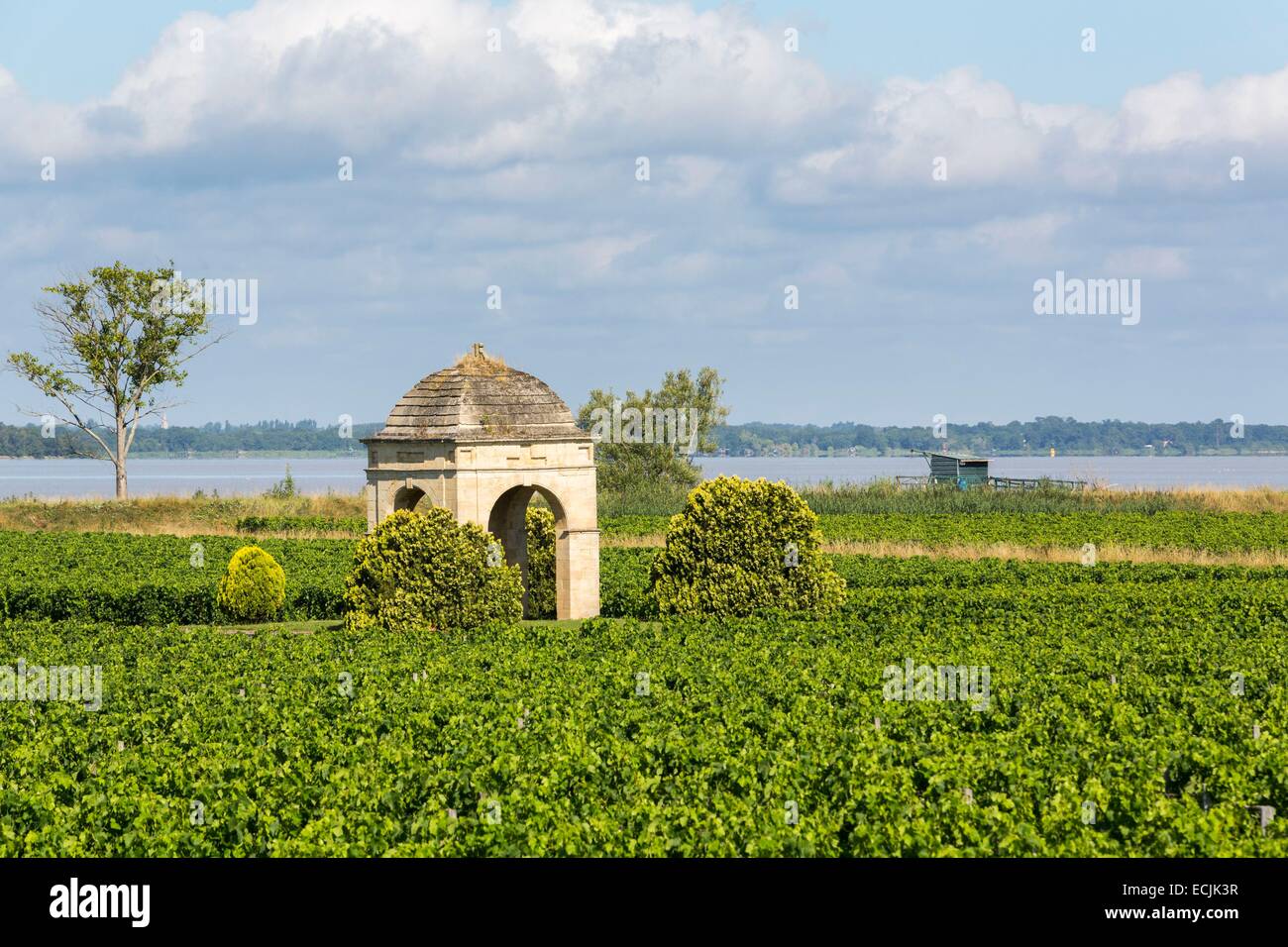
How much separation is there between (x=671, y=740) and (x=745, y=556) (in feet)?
37.5

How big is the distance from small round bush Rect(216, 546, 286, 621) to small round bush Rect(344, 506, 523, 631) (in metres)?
4.08

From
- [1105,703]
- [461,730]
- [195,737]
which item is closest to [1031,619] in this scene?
[1105,703]

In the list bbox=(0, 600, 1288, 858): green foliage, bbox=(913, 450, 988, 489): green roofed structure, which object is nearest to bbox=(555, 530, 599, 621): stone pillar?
bbox=(0, 600, 1288, 858): green foliage

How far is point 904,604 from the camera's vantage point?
26.1 meters

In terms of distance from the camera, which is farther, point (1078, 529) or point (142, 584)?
point (1078, 529)

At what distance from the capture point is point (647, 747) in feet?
47.1

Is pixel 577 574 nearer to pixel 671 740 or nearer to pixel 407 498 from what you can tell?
pixel 407 498

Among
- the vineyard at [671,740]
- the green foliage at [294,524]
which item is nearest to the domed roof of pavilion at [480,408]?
the vineyard at [671,740]

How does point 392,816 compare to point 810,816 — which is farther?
point 392,816

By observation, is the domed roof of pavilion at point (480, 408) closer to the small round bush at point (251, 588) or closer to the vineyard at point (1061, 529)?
the small round bush at point (251, 588)

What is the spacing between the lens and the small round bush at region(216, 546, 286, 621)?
92.7 ft

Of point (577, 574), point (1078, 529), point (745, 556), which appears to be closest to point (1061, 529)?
point (1078, 529)
